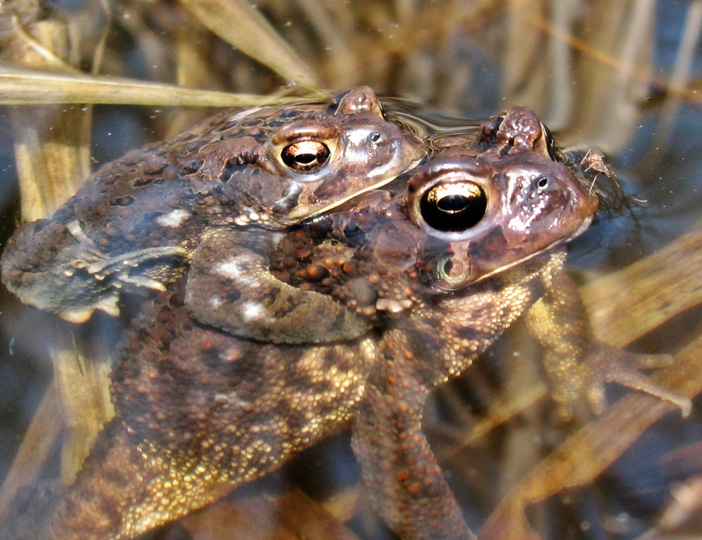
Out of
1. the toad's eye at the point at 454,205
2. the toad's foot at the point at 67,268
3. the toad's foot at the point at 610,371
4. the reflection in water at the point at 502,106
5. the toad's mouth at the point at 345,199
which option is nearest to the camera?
the toad's eye at the point at 454,205

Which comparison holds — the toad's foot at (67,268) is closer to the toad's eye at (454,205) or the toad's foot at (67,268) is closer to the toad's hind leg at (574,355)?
the toad's eye at (454,205)

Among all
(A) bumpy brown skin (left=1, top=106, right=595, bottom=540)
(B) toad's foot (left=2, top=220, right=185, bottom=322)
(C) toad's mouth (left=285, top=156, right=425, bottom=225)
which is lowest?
(A) bumpy brown skin (left=1, top=106, right=595, bottom=540)

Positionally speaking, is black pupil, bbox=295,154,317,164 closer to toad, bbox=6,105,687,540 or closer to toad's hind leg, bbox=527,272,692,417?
toad, bbox=6,105,687,540

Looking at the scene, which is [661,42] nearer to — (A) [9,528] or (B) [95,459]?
(B) [95,459]

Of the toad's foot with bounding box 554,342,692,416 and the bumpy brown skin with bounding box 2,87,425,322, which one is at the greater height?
the bumpy brown skin with bounding box 2,87,425,322

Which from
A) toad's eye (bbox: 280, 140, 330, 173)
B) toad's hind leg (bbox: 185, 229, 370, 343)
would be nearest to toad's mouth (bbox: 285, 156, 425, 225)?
toad's eye (bbox: 280, 140, 330, 173)

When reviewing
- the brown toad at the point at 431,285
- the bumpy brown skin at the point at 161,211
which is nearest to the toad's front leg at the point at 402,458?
the brown toad at the point at 431,285

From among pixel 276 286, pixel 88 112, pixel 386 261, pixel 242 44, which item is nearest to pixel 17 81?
pixel 88 112
